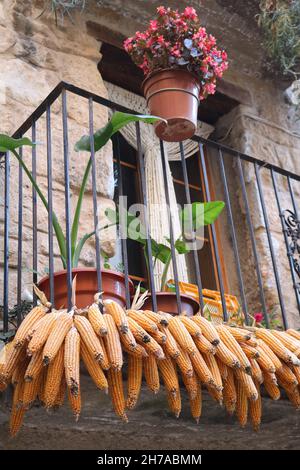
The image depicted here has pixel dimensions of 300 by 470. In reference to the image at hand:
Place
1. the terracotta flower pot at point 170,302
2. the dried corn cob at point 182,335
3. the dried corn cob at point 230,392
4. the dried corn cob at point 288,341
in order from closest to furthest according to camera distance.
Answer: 1. the dried corn cob at point 182,335
2. the dried corn cob at point 230,392
3. the dried corn cob at point 288,341
4. the terracotta flower pot at point 170,302

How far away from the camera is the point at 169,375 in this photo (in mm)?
2650

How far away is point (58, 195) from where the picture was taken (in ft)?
13.8

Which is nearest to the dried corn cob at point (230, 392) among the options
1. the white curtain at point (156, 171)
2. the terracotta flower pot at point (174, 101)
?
the terracotta flower pot at point (174, 101)

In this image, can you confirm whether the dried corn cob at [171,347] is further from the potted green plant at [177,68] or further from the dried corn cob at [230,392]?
the potted green plant at [177,68]

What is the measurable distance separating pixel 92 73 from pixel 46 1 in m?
0.57

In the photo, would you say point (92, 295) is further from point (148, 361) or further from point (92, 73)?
point (92, 73)

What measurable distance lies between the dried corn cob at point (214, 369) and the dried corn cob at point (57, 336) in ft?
1.83

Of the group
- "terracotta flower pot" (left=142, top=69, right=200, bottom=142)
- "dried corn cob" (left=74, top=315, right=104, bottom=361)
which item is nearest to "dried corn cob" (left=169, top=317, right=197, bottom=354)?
"dried corn cob" (left=74, top=315, right=104, bottom=361)

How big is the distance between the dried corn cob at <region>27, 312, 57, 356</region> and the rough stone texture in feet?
1.90

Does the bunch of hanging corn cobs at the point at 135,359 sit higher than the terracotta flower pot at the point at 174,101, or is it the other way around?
the terracotta flower pot at the point at 174,101

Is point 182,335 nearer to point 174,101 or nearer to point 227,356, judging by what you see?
point 227,356

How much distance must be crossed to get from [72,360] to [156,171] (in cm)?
→ 274

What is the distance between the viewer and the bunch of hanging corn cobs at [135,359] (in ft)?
8.09

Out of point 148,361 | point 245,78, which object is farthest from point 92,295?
point 245,78
